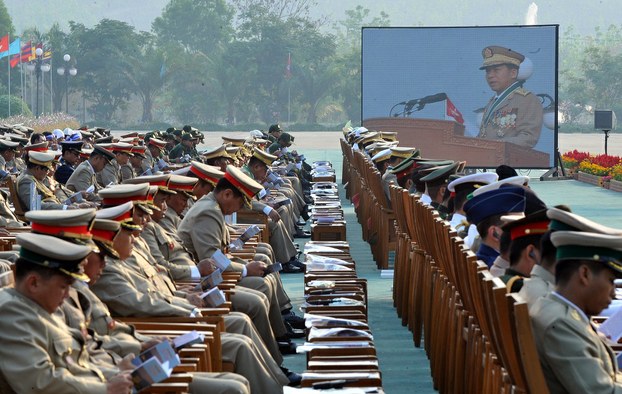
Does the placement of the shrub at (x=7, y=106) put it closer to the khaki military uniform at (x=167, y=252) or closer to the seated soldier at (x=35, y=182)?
the seated soldier at (x=35, y=182)

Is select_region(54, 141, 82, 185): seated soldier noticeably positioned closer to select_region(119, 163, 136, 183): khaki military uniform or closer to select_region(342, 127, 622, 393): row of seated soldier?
select_region(119, 163, 136, 183): khaki military uniform

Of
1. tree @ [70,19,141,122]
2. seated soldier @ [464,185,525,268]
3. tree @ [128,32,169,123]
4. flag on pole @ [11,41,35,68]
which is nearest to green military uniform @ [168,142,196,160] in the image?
seated soldier @ [464,185,525,268]

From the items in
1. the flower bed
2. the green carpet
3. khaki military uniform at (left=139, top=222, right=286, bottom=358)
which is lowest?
the green carpet

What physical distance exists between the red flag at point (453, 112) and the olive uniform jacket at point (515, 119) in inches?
16.8

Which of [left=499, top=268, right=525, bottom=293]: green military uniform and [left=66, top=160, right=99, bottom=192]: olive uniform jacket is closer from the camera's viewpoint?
[left=499, top=268, right=525, bottom=293]: green military uniform

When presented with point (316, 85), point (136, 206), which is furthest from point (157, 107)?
point (136, 206)

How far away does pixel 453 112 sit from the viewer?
23.4 m

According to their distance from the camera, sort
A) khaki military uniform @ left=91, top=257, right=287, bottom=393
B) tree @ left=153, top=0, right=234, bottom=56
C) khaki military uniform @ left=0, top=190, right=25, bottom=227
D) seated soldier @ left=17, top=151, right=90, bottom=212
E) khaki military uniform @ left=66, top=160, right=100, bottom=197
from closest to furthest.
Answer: khaki military uniform @ left=91, top=257, right=287, bottom=393, khaki military uniform @ left=0, top=190, right=25, bottom=227, seated soldier @ left=17, top=151, right=90, bottom=212, khaki military uniform @ left=66, top=160, right=100, bottom=197, tree @ left=153, top=0, right=234, bottom=56

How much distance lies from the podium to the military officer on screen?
0.19m

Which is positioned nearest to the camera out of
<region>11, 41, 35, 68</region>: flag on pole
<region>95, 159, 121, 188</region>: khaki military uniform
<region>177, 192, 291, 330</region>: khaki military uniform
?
<region>177, 192, 291, 330</region>: khaki military uniform

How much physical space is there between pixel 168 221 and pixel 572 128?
207 ft

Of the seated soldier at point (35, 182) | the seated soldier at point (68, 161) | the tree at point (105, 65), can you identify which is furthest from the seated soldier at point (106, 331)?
the tree at point (105, 65)

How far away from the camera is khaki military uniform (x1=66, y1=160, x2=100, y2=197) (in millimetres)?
13688

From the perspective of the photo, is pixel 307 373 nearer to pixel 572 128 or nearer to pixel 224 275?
pixel 224 275
